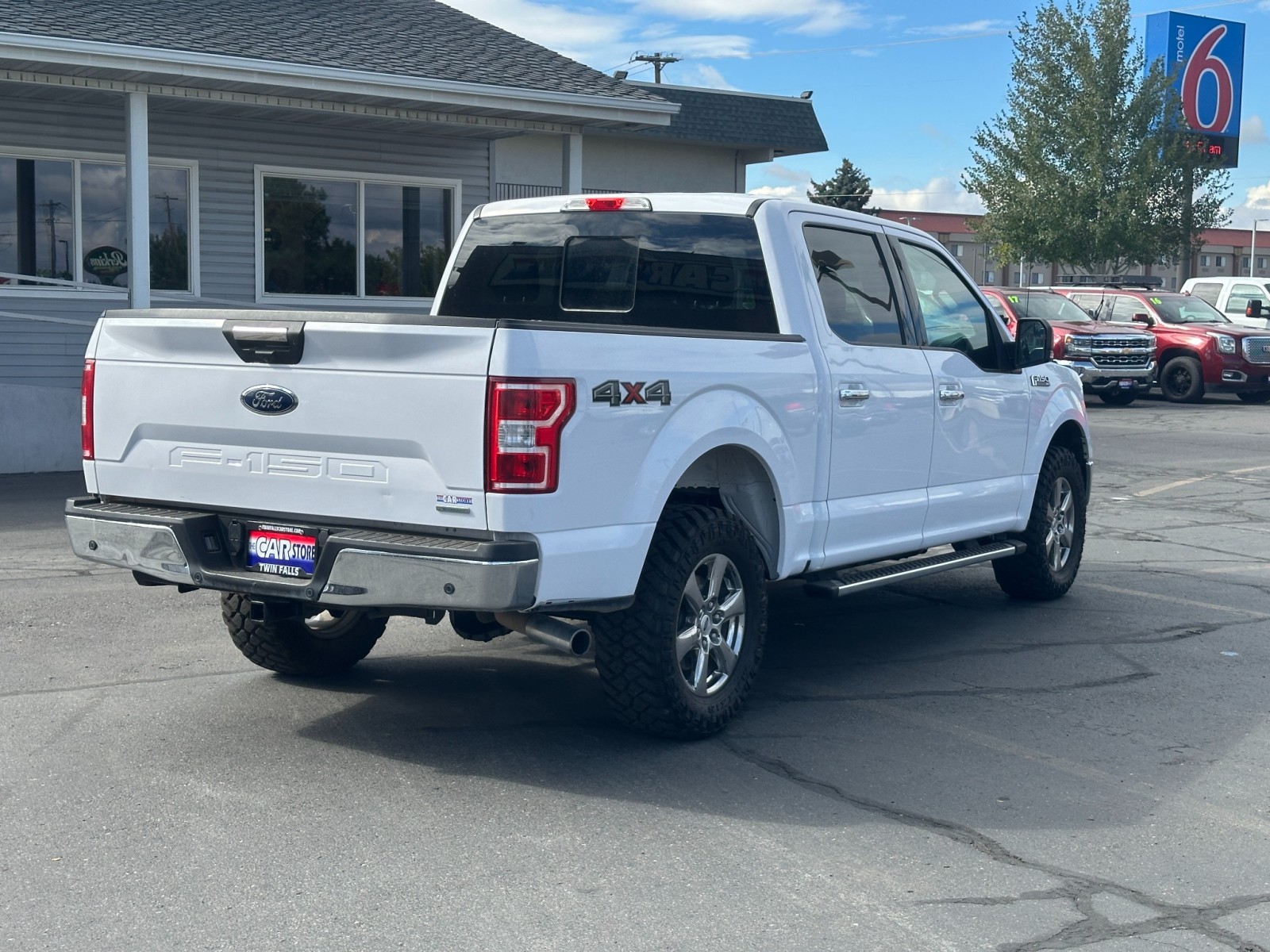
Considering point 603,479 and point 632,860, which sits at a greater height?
point 603,479

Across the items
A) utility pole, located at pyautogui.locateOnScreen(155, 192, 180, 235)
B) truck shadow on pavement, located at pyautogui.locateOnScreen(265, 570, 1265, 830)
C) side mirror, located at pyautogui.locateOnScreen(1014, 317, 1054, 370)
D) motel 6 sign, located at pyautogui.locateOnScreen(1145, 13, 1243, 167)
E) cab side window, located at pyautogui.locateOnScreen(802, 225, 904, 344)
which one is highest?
motel 6 sign, located at pyautogui.locateOnScreen(1145, 13, 1243, 167)

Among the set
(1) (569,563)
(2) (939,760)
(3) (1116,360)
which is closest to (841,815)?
(2) (939,760)

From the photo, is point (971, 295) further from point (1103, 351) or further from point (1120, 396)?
point (1120, 396)

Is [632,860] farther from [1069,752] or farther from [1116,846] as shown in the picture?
[1069,752]

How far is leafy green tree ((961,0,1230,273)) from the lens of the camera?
34219mm

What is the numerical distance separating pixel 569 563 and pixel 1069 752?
A: 2137 millimetres

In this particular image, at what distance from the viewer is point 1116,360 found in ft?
79.0

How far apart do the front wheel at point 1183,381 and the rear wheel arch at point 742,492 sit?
826 inches

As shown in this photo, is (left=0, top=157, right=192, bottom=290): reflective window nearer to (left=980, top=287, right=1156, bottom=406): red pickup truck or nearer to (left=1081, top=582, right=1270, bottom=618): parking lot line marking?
(left=1081, top=582, right=1270, bottom=618): parking lot line marking

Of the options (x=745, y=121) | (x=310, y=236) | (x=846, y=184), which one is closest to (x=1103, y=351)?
(x=745, y=121)

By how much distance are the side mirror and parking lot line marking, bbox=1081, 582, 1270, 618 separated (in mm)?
1796

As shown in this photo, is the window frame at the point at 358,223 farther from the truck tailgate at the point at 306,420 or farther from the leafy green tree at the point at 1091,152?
the leafy green tree at the point at 1091,152

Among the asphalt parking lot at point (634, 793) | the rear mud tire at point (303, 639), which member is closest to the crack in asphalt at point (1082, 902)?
the asphalt parking lot at point (634, 793)

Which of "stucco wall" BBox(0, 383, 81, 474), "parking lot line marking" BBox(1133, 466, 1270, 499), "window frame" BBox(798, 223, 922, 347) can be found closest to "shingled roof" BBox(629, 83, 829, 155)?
"parking lot line marking" BBox(1133, 466, 1270, 499)
